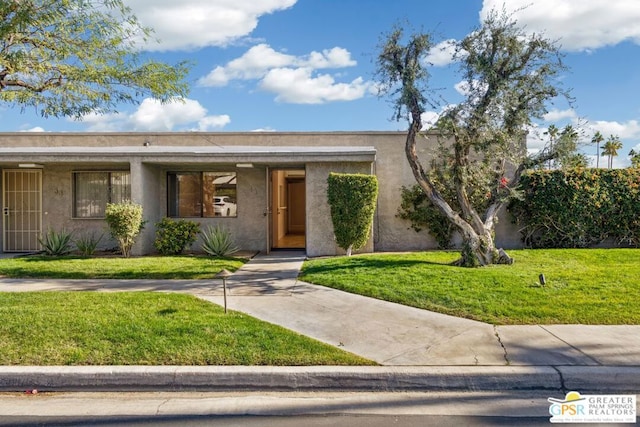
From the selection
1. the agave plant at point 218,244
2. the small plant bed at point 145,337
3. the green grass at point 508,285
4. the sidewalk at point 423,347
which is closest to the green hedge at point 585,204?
the green grass at point 508,285

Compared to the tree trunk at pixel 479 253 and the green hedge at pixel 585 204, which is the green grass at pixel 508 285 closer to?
the tree trunk at pixel 479 253

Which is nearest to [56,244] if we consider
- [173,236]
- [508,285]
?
[173,236]

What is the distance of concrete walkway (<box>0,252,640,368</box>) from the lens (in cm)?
489

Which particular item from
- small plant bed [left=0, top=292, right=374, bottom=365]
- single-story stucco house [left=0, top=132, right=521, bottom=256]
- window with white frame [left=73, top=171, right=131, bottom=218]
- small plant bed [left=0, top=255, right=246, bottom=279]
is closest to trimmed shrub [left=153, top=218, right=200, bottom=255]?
single-story stucco house [left=0, top=132, right=521, bottom=256]

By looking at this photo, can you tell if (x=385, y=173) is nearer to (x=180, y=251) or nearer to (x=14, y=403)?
(x=180, y=251)

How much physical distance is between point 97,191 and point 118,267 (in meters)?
5.06

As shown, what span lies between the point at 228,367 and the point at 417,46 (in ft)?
24.5

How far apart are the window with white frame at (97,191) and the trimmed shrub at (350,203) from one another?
679 centimetres

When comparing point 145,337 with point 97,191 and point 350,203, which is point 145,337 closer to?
point 350,203

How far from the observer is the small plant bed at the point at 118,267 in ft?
30.1

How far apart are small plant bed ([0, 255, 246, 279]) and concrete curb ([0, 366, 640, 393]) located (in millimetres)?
4544

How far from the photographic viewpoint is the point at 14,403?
13.8ft

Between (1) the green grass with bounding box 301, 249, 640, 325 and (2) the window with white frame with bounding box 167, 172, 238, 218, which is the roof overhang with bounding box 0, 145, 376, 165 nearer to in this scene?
(2) the window with white frame with bounding box 167, 172, 238, 218

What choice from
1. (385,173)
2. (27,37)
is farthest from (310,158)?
(27,37)
